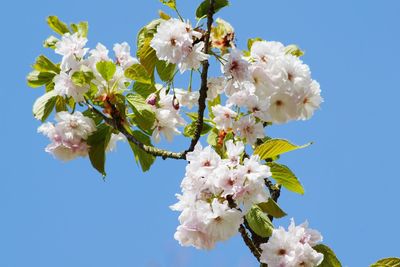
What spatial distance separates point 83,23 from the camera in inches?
124

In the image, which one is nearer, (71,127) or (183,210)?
(183,210)

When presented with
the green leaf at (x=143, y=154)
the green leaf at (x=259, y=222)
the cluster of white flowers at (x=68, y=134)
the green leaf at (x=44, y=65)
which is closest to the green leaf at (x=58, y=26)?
the green leaf at (x=44, y=65)

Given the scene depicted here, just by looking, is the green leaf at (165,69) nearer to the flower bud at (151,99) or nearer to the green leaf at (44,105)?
the flower bud at (151,99)

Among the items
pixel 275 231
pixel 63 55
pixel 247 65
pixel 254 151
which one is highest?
pixel 63 55

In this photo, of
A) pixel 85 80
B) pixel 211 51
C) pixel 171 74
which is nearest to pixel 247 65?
pixel 211 51

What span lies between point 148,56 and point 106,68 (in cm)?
17

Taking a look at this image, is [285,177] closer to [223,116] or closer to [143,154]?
[223,116]

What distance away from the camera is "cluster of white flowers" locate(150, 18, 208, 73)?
282 cm

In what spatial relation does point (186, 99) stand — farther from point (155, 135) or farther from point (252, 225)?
point (252, 225)

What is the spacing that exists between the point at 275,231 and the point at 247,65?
0.56 m

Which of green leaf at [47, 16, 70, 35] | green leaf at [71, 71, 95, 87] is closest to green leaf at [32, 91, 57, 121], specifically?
green leaf at [71, 71, 95, 87]

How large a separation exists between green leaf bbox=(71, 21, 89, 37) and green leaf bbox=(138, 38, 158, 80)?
220 mm

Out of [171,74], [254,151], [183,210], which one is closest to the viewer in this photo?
[183,210]

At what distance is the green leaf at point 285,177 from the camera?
2.87m
